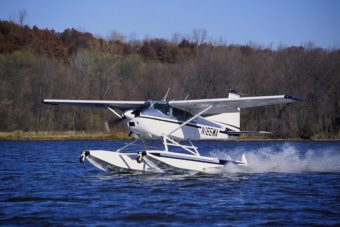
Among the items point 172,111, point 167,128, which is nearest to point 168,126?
point 167,128

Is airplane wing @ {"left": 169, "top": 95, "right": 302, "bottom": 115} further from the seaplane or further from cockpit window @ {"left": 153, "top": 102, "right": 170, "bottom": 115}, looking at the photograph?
cockpit window @ {"left": 153, "top": 102, "right": 170, "bottom": 115}

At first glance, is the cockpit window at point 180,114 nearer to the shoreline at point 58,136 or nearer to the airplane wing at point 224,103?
the airplane wing at point 224,103

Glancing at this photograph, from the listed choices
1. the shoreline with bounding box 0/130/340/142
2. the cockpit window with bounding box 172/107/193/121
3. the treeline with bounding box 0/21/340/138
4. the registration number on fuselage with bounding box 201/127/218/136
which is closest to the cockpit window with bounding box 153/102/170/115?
the cockpit window with bounding box 172/107/193/121

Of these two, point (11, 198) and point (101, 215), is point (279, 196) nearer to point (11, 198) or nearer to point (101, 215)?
point (101, 215)

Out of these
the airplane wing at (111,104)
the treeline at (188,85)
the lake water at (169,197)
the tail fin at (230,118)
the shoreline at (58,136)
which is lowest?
the lake water at (169,197)

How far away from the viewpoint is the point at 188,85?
54969mm

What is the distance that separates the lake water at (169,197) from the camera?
446 inches

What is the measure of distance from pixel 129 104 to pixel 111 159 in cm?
184

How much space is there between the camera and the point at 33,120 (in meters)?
48.8

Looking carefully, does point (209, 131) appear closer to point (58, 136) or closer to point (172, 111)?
point (172, 111)

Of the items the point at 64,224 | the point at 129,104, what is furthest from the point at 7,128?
the point at 64,224

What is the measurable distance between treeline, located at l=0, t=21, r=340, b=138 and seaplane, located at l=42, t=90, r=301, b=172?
93.4 feet

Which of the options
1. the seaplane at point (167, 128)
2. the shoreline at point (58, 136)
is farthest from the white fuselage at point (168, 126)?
the shoreline at point (58, 136)

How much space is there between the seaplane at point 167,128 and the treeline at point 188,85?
28.5 m
